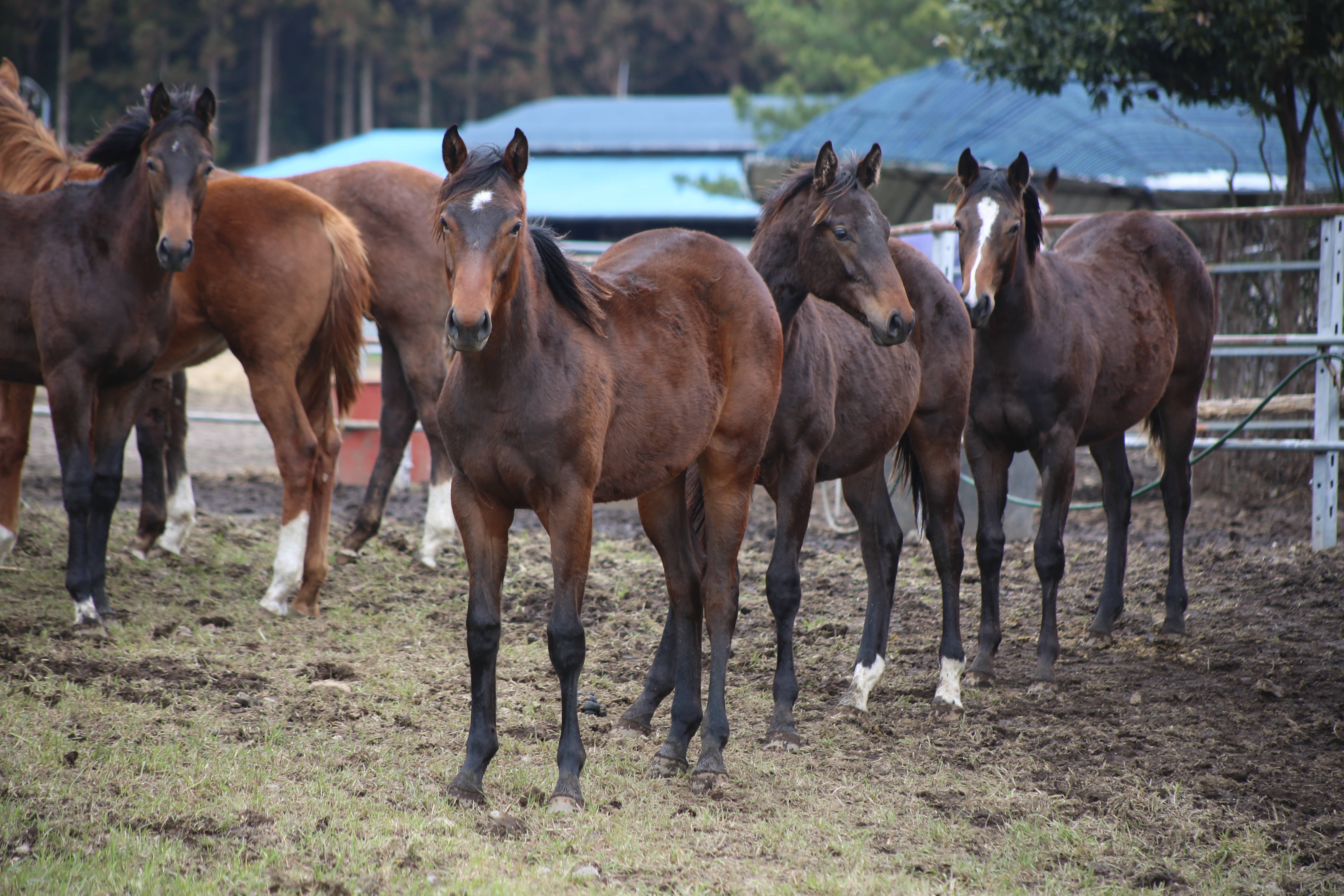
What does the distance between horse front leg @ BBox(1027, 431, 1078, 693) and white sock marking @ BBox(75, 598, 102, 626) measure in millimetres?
4244

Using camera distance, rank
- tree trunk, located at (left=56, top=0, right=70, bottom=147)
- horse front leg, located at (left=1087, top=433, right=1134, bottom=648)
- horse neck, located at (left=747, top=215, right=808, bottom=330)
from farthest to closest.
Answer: tree trunk, located at (left=56, top=0, right=70, bottom=147) < horse front leg, located at (left=1087, top=433, right=1134, bottom=648) < horse neck, located at (left=747, top=215, right=808, bottom=330)

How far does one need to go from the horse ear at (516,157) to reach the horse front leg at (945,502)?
242 centimetres

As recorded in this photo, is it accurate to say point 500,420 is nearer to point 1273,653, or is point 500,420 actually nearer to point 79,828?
point 79,828

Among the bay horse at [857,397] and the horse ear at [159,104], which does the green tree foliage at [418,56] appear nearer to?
the horse ear at [159,104]

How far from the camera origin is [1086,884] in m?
2.94

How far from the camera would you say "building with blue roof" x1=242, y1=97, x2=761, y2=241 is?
71.3 ft

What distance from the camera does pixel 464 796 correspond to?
329cm

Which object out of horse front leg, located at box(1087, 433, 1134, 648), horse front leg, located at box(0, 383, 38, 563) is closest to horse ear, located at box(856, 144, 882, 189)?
horse front leg, located at box(1087, 433, 1134, 648)

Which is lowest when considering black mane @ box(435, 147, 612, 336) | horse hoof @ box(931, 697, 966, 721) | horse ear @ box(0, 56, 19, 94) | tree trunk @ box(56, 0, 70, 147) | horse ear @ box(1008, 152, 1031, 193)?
horse hoof @ box(931, 697, 966, 721)

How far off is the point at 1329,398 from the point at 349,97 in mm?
37827

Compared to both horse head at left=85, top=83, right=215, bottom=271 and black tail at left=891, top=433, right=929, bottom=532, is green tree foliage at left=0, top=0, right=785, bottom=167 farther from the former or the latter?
black tail at left=891, top=433, right=929, bottom=532

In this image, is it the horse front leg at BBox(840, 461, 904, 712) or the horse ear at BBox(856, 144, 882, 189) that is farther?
the horse front leg at BBox(840, 461, 904, 712)

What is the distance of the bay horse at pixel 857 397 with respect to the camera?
4.16 m

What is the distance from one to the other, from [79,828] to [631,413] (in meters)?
1.95
